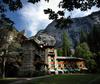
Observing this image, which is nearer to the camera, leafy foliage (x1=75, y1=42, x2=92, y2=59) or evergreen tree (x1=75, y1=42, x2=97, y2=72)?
evergreen tree (x1=75, y1=42, x2=97, y2=72)

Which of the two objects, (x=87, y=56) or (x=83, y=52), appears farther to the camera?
(x=83, y=52)

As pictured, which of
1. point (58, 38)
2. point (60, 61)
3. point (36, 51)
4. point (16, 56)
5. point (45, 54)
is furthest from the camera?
point (58, 38)

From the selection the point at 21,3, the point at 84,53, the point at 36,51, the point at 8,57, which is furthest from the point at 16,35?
the point at 21,3

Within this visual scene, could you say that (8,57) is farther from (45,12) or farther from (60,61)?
(45,12)

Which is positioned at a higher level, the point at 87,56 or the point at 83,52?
the point at 83,52

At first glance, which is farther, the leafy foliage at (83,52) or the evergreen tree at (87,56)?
the leafy foliage at (83,52)

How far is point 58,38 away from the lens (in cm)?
17988

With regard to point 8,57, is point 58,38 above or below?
above

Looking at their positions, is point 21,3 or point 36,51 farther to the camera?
point 36,51

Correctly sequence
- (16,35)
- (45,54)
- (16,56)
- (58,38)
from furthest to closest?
(58,38) → (45,54) → (16,56) → (16,35)

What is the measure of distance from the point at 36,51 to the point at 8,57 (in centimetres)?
1352

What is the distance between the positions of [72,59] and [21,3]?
82.5 m

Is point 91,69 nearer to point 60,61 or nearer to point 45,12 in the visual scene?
point 60,61

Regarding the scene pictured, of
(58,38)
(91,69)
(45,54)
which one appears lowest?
(91,69)
